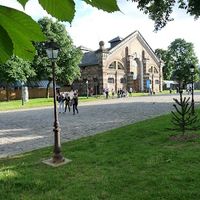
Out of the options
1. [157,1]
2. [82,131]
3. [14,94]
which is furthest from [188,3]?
[14,94]

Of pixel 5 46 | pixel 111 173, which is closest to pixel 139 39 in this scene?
pixel 111 173

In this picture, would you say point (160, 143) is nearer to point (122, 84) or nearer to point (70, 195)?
point (70, 195)

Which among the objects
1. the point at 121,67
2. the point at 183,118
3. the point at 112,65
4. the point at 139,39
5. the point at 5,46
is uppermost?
the point at 139,39

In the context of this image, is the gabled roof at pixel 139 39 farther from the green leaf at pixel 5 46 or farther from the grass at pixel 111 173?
the green leaf at pixel 5 46

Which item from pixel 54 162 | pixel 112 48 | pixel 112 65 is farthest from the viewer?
pixel 112 48

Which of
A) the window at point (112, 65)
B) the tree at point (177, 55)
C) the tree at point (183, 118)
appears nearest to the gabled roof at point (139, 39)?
the window at point (112, 65)

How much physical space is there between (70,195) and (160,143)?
503 centimetres

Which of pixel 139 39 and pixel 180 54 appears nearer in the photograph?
pixel 139 39

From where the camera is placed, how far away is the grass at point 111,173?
19.0 ft

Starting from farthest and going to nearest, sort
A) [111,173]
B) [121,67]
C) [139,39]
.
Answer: [139,39], [121,67], [111,173]

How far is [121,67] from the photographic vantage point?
60750mm

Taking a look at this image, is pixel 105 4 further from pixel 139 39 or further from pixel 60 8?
pixel 139 39

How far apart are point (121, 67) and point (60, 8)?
6031 centimetres

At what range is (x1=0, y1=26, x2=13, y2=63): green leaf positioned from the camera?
0.79 meters
